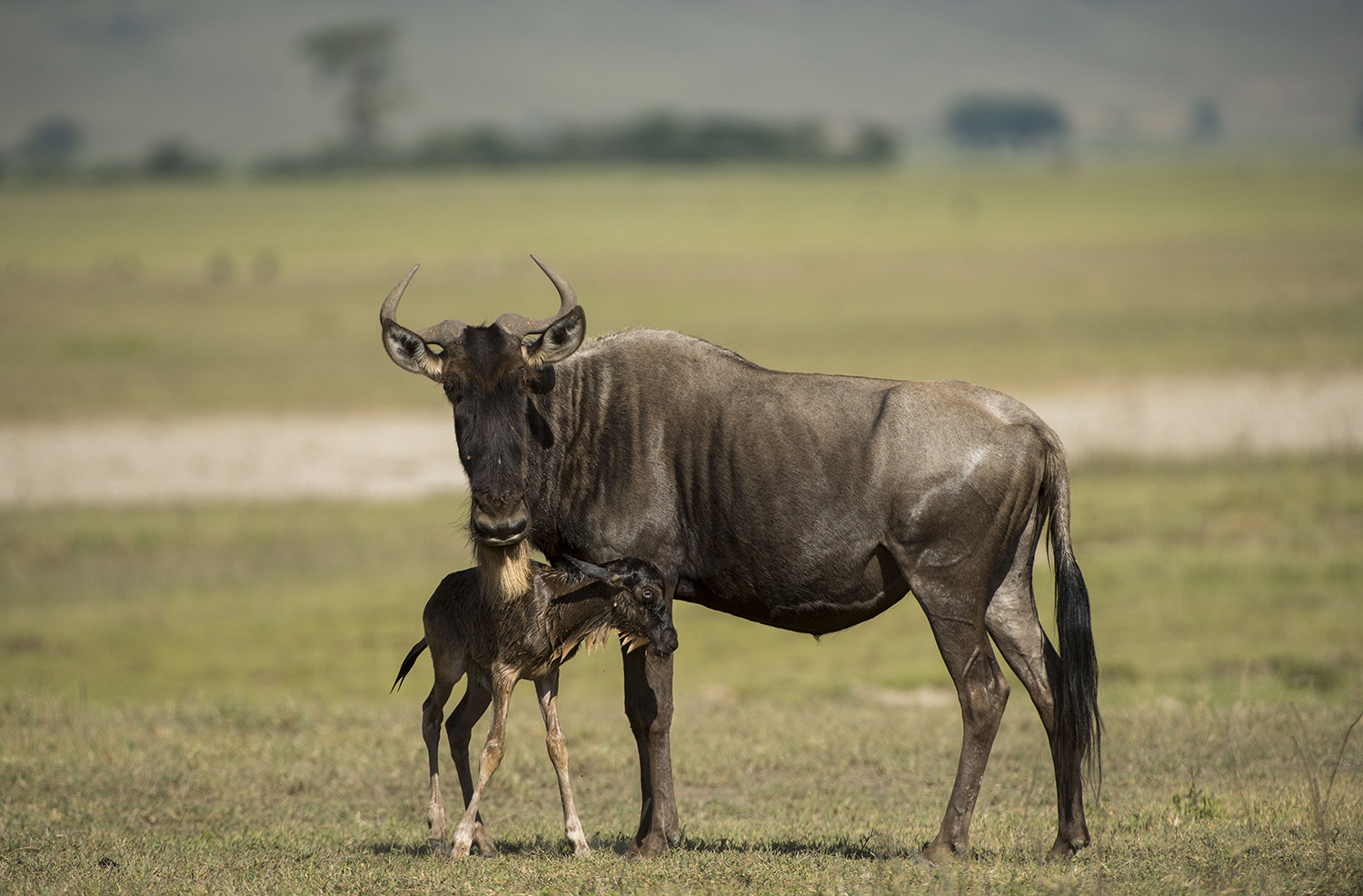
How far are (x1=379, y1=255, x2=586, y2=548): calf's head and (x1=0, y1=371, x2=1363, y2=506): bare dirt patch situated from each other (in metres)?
15.1

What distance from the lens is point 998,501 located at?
7312 millimetres

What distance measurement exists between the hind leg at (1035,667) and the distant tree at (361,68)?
13941 centimetres

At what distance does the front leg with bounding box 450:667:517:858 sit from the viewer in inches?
290

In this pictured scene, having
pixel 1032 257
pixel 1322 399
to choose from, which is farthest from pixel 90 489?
pixel 1032 257

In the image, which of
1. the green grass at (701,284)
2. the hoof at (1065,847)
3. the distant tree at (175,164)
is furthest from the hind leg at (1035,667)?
the distant tree at (175,164)

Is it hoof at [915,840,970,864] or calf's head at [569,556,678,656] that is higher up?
calf's head at [569,556,678,656]

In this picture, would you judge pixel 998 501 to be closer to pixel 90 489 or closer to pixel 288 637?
pixel 288 637

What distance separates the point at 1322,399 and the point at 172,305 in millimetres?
31587

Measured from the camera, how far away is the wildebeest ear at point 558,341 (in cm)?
741

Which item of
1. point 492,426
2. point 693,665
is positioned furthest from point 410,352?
point 693,665

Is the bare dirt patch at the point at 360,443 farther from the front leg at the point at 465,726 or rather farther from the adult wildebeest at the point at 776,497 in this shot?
the adult wildebeest at the point at 776,497

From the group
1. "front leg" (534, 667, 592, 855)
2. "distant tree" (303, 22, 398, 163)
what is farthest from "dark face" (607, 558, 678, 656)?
"distant tree" (303, 22, 398, 163)

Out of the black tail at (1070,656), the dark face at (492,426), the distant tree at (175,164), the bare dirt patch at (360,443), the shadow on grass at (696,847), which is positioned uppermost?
the distant tree at (175,164)

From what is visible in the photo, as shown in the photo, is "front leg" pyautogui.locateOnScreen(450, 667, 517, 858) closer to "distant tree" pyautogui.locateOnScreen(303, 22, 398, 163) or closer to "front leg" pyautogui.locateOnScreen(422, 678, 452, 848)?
"front leg" pyautogui.locateOnScreen(422, 678, 452, 848)
